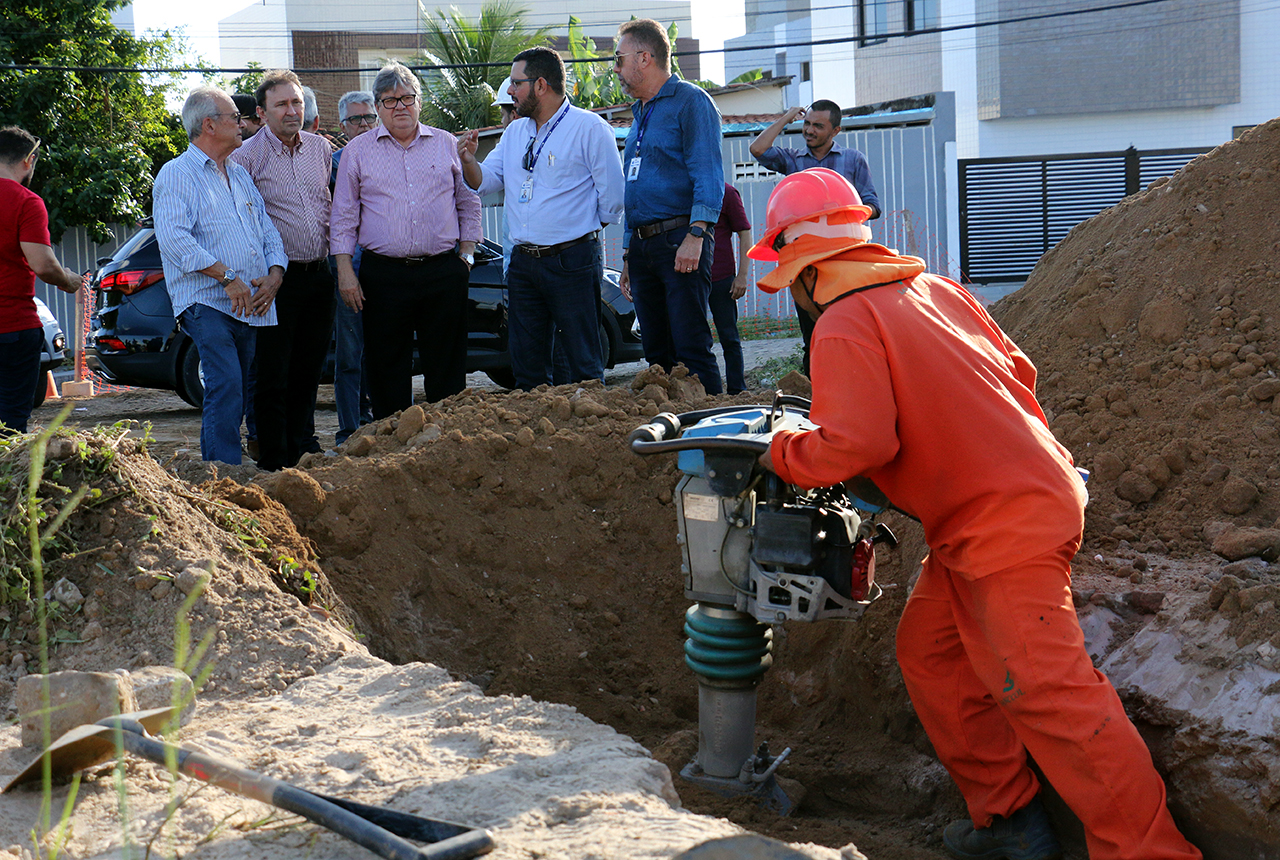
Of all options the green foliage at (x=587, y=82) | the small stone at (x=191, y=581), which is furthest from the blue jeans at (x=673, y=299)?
the green foliage at (x=587, y=82)

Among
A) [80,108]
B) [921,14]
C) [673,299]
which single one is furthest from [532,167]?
[921,14]

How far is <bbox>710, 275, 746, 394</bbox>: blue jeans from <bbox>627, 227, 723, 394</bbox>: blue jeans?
1.63 m

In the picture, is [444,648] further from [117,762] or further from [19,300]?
[19,300]

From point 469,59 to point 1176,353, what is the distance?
21405mm

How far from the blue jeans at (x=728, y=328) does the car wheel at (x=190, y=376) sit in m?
4.25

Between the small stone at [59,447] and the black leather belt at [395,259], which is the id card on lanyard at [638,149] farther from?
the small stone at [59,447]

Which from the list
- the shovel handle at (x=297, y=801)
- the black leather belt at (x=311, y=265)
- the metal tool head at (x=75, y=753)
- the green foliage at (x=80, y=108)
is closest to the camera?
the shovel handle at (x=297, y=801)

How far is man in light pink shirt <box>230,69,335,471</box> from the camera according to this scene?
5.52m

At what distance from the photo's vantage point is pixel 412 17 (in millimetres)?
35781

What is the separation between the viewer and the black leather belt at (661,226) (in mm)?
5512

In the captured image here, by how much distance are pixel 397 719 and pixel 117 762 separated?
0.66m

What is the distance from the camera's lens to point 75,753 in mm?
2379

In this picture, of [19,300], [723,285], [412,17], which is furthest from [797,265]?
[412,17]

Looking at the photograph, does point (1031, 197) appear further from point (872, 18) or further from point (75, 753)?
point (75, 753)
